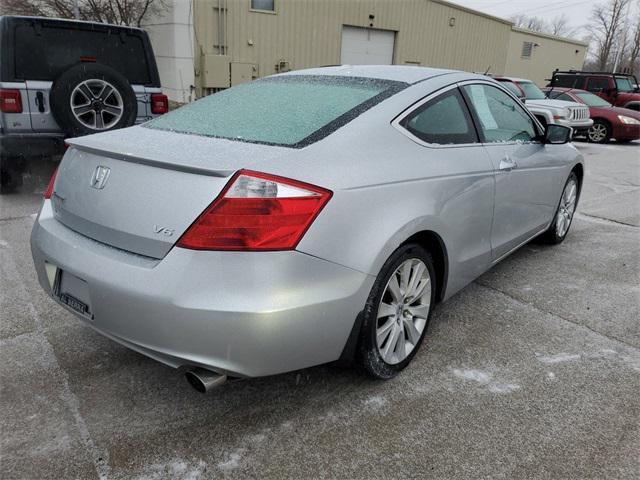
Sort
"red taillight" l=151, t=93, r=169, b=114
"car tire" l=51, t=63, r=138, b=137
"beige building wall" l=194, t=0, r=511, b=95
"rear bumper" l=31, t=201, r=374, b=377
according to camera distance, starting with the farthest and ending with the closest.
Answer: "beige building wall" l=194, t=0, r=511, b=95 → "red taillight" l=151, t=93, r=169, b=114 → "car tire" l=51, t=63, r=138, b=137 → "rear bumper" l=31, t=201, r=374, b=377

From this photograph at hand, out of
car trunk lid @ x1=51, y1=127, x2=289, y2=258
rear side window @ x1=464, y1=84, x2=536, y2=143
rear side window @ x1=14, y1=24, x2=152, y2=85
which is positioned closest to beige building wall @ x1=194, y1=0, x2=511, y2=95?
rear side window @ x1=14, y1=24, x2=152, y2=85

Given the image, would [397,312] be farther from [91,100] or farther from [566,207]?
[91,100]

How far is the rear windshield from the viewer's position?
2.31 m

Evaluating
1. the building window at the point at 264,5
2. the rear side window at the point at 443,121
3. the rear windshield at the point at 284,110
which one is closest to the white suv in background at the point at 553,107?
the building window at the point at 264,5

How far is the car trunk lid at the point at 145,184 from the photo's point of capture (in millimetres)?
1932

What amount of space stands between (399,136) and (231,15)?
14.2m

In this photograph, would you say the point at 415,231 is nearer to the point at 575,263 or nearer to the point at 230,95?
the point at 230,95

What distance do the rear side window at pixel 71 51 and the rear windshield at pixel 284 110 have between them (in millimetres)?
3588

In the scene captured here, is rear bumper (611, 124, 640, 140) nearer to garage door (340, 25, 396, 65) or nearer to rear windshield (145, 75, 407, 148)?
garage door (340, 25, 396, 65)

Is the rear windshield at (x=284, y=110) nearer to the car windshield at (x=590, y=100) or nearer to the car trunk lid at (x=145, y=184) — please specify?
the car trunk lid at (x=145, y=184)

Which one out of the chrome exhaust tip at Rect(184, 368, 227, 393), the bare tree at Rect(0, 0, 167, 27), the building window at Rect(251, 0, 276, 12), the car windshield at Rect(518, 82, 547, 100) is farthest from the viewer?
the building window at Rect(251, 0, 276, 12)

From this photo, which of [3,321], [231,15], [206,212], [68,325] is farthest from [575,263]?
[231,15]

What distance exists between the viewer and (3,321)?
3094 millimetres

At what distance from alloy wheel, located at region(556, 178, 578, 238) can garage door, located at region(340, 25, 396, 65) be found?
1397 cm
